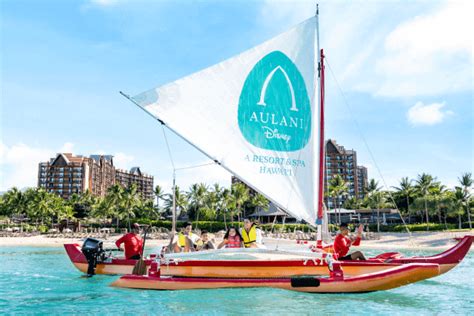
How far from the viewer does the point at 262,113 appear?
Result: 41.2 feet

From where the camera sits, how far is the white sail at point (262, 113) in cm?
1169

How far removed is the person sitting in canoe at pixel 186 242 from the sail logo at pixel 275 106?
3.93 m

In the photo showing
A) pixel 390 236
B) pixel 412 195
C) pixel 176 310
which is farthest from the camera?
pixel 412 195

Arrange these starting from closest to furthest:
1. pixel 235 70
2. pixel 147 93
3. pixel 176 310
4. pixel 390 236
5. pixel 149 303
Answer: pixel 176 310 → pixel 149 303 → pixel 147 93 → pixel 235 70 → pixel 390 236

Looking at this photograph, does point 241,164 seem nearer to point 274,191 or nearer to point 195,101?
point 274,191

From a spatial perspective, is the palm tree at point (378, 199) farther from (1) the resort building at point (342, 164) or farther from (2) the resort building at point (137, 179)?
(2) the resort building at point (137, 179)

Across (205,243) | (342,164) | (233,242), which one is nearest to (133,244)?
(205,243)

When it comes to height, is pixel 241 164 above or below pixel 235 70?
below

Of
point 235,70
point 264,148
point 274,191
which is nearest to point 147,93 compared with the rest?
point 235,70

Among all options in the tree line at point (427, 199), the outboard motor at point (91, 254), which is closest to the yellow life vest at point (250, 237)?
the outboard motor at point (91, 254)

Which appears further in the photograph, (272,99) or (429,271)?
Answer: (272,99)

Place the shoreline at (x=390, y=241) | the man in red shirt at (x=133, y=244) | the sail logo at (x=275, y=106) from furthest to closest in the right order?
the shoreline at (x=390, y=241) < the man in red shirt at (x=133, y=244) < the sail logo at (x=275, y=106)

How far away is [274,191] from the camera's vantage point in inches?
462

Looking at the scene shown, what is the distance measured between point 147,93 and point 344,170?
412 ft
